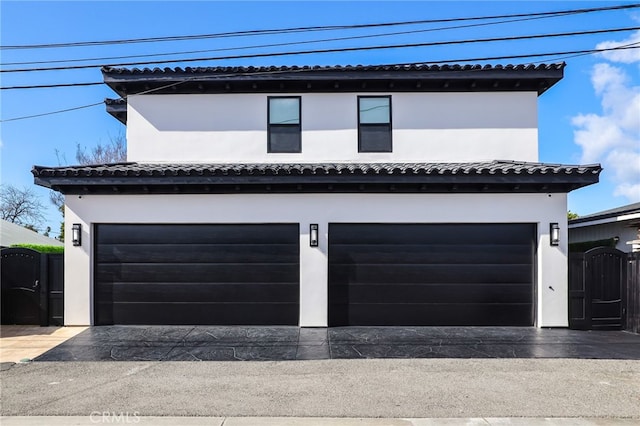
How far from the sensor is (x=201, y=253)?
9.09 meters

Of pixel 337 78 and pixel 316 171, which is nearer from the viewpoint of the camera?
pixel 316 171

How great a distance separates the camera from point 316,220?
8977 mm

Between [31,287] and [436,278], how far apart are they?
916 centimetres

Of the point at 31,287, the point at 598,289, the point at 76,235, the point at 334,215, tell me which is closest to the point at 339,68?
the point at 334,215

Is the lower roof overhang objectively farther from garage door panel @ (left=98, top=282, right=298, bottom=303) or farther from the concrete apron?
the concrete apron

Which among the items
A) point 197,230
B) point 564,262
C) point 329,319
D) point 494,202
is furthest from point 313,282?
point 564,262

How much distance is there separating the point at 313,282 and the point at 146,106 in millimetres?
6649

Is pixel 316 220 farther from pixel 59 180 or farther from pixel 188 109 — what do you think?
pixel 59 180

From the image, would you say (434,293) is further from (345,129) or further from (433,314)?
(345,129)

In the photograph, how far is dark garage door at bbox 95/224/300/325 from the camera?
8992 mm

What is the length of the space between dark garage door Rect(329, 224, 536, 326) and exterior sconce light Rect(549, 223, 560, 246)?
35 cm

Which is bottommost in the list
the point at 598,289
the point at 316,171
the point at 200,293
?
the point at 200,293

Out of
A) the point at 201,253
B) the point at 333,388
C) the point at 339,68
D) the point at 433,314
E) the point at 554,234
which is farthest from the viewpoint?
the point at 339,68

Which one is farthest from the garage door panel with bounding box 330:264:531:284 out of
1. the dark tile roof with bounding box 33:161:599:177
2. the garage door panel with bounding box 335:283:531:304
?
the dark tile roof with bounding box 33:161:599:177
